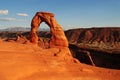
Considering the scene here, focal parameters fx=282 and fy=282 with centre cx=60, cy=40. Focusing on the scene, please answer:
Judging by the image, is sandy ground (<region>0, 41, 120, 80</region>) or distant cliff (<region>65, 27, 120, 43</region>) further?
distant cliff (<region>65, 27, 120, 43</region>)

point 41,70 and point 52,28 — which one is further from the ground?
point 52,28

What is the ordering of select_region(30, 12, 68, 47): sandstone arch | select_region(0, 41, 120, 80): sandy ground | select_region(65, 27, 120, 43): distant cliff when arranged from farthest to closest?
1. select_region(65, 27, 120, 43): distant cliff
2. select_region(30, 12, 68, 47): sandstone arch
3. select_region(0, 41, 120, 80): sandy ground

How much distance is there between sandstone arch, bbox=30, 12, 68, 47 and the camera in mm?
33031

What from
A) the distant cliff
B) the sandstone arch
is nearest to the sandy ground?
the sandstone arch

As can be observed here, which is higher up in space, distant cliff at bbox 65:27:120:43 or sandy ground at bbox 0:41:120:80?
sandy ground at bbox 0:41:120:80

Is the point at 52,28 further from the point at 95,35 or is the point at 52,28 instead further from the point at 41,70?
the point at 95,35

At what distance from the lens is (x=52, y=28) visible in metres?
33.9

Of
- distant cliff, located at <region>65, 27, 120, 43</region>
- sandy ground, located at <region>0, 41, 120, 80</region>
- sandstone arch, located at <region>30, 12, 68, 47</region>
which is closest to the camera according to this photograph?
sandy ground, located at <region>0, 41, 120, 80</region>

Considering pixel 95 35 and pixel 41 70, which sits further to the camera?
pixel 95 35

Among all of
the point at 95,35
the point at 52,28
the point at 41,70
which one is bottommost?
the point at 95,35

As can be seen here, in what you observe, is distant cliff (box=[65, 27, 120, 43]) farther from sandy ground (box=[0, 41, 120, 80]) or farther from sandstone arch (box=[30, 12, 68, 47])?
sandy ground (box=[0, 41, 120, 80])

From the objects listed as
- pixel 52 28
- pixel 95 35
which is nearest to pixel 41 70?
pixel 52 28

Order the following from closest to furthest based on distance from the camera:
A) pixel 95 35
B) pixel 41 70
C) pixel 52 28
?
pixel 41 70
pixel 52 28
pixel 95 35

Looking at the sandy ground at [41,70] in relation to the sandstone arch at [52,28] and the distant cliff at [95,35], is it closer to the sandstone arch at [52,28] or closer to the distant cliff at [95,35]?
the sandstone arch at [52,28]
